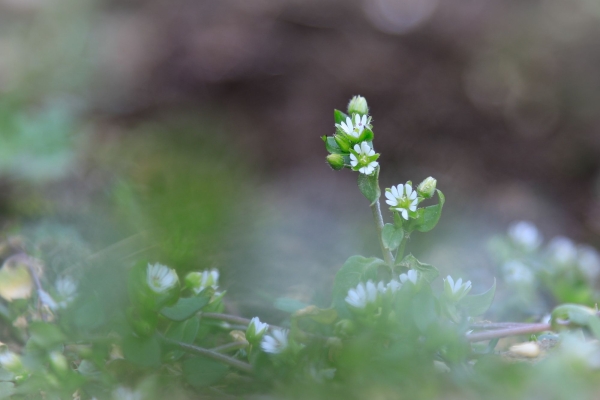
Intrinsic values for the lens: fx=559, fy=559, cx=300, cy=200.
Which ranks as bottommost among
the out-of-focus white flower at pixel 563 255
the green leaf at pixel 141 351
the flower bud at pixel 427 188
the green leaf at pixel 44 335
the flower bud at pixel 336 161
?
the green leaf at pixel 44 335

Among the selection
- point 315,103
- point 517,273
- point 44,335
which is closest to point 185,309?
point 44,335

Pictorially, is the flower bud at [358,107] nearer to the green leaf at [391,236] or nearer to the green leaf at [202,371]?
the green leaf at [391,236]

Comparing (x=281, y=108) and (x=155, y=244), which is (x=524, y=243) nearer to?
(x=155, y=244)

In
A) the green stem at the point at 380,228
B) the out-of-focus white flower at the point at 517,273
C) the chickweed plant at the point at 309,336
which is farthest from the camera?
the out-of-focus white flower at the point at 517,273

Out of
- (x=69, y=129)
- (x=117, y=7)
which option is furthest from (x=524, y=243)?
(x=117, y=7)

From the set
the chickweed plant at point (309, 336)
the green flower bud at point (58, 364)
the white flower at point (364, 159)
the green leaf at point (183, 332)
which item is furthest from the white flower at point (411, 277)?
the green flower bud at point (58, 364)

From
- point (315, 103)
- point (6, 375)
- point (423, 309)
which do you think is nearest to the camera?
point (423, 309)

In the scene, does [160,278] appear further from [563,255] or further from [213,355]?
[563,255]
